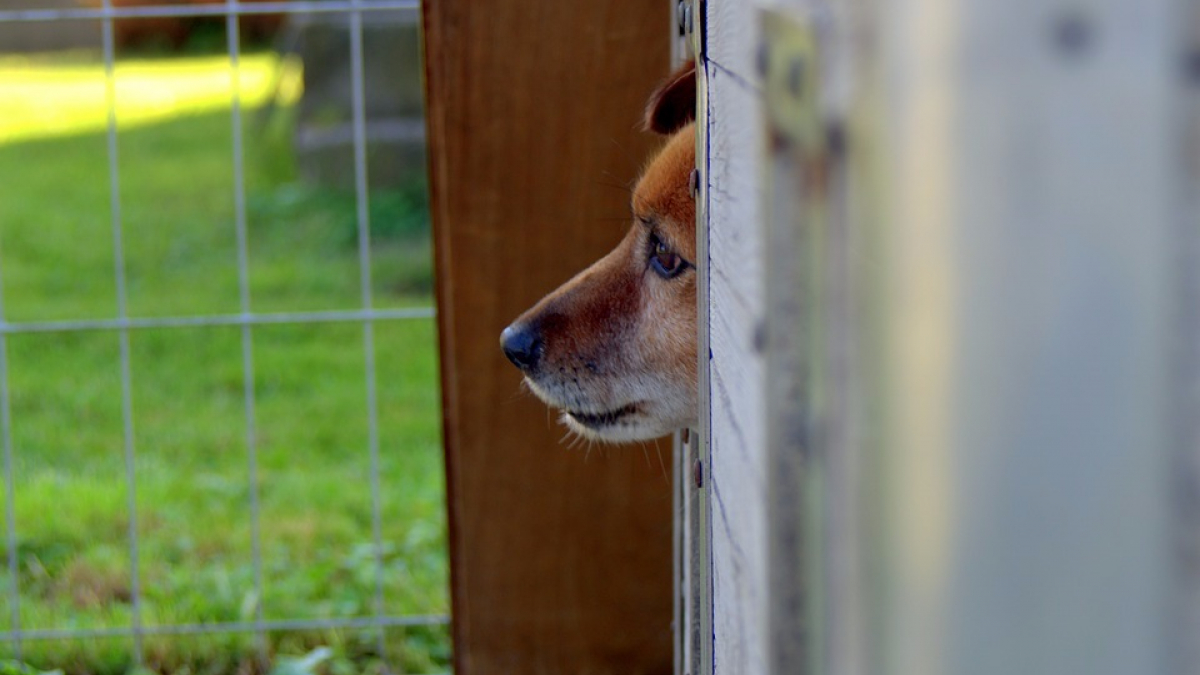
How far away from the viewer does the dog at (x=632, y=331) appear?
1.99 m

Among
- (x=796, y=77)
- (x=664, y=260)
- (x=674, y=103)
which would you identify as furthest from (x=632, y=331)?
(x=796, y=77)

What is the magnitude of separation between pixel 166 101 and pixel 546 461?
6.39m

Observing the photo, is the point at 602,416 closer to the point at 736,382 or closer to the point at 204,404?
the point at 736,382

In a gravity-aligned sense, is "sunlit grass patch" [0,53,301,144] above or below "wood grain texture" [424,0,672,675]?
above

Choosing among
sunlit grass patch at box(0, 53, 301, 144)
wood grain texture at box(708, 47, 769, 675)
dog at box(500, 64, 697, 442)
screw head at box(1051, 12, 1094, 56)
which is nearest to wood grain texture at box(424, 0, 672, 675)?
dog at box(500, 64, 697, 442)

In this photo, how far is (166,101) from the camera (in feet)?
26.3

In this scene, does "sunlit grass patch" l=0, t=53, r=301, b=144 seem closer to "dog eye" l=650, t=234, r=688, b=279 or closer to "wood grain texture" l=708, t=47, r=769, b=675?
"dog eye" l=650, t=234, r=688, b=279

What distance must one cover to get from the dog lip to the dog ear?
0.42m

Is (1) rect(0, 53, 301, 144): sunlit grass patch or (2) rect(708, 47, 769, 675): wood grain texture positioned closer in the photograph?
(2) rect(708, 47, 769, 675): wood grain texture

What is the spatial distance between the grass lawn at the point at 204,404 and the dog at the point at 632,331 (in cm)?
91

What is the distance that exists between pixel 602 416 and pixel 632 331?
143 millimetres

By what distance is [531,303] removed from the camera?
228cm

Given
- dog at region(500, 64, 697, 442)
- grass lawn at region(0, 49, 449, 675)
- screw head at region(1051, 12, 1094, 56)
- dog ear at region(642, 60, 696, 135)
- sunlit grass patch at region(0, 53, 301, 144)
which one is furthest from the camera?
sunlit grass patch at region(0, 53, 301, 144)

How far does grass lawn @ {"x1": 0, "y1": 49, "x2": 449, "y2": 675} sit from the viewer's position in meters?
3.09
